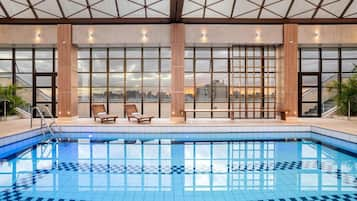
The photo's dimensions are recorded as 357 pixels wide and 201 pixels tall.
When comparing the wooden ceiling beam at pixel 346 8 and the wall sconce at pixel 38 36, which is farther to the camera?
the wall sconce at pixel 38 36

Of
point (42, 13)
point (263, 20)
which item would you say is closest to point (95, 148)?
point (42, 13)

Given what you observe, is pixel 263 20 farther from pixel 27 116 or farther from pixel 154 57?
pixel 27 116

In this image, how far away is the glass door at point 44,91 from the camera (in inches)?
602

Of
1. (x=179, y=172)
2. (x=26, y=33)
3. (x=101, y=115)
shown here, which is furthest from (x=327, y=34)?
(x=26, y=33)

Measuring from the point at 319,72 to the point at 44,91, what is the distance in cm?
1375

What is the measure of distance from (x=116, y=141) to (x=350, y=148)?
22.4ft

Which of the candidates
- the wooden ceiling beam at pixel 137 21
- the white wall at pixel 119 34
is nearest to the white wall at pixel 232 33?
the wooden ceiling beam at pixel 137 21

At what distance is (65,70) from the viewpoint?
546 inches

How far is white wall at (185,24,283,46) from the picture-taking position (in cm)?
1374

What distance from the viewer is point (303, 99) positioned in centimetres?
1570

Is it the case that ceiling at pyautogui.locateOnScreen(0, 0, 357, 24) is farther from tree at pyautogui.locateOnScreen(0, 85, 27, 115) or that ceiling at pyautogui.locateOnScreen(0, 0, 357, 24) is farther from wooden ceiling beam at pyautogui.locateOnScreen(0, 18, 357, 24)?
tree at pyautogui.locateOnScreen(0, 85, 27, 115)

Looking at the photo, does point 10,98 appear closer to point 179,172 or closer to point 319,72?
point 179,172

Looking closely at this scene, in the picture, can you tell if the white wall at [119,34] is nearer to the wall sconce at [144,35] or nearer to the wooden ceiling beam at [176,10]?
the wall sconce at [144,35]

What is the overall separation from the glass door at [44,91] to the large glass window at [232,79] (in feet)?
21.7
